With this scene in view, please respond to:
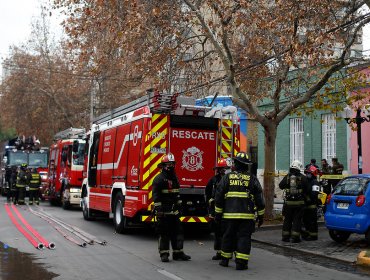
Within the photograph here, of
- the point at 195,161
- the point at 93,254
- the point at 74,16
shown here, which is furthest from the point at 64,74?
the point at 93,254

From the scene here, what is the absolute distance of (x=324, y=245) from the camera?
12.5m

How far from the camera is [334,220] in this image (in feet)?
39.8

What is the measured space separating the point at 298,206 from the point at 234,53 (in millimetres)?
8861

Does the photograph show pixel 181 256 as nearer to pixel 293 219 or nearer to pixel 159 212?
pixel 159 212

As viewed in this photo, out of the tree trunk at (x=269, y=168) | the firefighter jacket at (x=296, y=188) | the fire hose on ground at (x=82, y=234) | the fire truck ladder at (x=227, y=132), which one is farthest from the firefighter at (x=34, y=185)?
the firefighter jacket at (x=296, y=188)

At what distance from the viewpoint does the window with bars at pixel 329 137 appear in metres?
25.3

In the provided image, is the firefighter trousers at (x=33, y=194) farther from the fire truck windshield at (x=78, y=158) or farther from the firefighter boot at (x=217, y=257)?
the firefighter boot at (x=217, y=257)

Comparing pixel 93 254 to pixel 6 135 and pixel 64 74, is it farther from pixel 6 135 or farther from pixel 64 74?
pixel 6 135

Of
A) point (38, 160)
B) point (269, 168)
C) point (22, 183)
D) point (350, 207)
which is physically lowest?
point (350, 207)

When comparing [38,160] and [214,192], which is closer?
[214,192]

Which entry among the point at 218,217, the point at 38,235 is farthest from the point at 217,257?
the point at 38,235

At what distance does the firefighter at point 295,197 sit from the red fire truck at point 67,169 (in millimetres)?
11982

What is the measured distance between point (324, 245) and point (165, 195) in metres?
4.17

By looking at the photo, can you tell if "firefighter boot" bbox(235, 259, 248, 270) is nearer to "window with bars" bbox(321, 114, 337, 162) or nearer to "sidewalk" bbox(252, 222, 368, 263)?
"sidewalk" bbox(252, 222, 368, 263)
